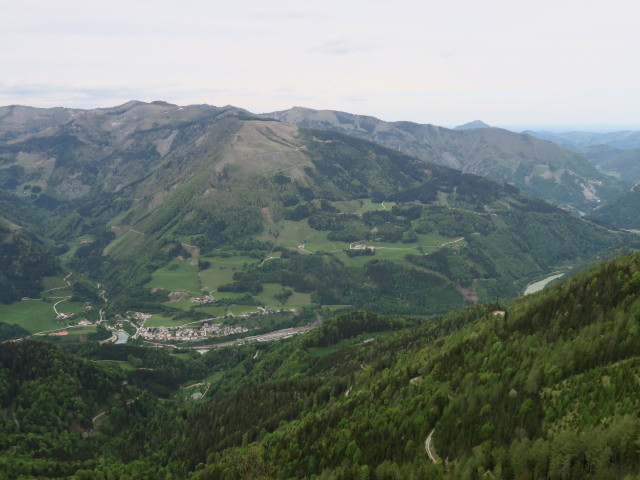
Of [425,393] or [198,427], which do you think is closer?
[425,393]

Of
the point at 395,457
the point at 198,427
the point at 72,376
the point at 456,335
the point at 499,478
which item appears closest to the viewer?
the point at 499,478

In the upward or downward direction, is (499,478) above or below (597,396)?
below

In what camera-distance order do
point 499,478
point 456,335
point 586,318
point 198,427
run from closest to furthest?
1. point 499,478
2. point 586,318
3. point 456,335
4. point 198,427

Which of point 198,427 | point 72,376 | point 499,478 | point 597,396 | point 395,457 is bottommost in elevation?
point 198,427

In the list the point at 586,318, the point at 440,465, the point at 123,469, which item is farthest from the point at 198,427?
the point at 586,318

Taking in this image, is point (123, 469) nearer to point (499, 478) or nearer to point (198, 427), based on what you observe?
point (198, 427)

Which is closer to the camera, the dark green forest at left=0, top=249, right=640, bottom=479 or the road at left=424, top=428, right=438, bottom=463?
the dark green forest at left=0, top=249, right=640, bottom=479

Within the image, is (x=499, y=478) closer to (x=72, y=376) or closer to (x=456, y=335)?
(x=456, y=335)

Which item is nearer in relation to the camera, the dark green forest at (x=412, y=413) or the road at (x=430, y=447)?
the dark green forest at (x=412, y=413)

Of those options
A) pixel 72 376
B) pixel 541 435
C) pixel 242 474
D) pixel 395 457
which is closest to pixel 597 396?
pixel 541 435

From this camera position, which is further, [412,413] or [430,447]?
[412,413]

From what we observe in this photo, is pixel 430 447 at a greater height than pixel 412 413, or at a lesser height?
lesser
